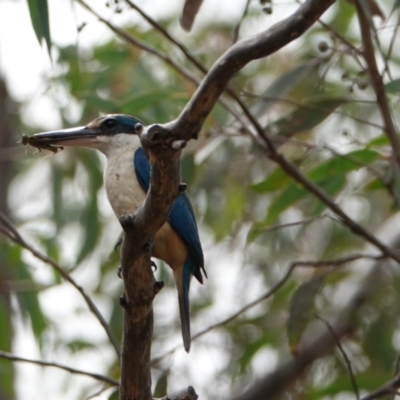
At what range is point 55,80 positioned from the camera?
20.2 ft

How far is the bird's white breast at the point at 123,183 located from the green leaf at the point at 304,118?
2.95 ft

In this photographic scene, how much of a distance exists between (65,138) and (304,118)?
Result: 47.4 inches

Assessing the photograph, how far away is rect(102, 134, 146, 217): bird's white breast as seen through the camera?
3.68m

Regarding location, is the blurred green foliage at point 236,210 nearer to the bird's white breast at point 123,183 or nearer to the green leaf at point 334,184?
the green leaf at point 334,184

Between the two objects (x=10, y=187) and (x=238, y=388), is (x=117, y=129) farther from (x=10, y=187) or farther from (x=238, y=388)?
(x=10, y=187)

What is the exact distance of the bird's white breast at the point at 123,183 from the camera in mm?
3676

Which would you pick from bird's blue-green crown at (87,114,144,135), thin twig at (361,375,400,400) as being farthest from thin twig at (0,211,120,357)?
thin twig at (361,375,400,400)

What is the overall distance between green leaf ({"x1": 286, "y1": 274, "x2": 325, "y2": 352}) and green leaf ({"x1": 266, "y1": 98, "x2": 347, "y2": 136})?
68cm

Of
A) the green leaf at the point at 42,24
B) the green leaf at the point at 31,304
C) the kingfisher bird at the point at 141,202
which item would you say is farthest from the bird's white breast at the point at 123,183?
the green leaf at the point at 31,304

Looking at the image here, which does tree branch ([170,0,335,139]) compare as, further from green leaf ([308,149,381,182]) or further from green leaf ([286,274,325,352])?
green leaf ([308,149,381,182])

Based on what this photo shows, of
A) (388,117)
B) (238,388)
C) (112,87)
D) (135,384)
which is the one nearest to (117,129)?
(388,117)

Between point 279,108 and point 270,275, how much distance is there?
1266mm

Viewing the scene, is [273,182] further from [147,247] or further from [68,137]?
[147,247]

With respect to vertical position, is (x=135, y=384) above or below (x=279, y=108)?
below
